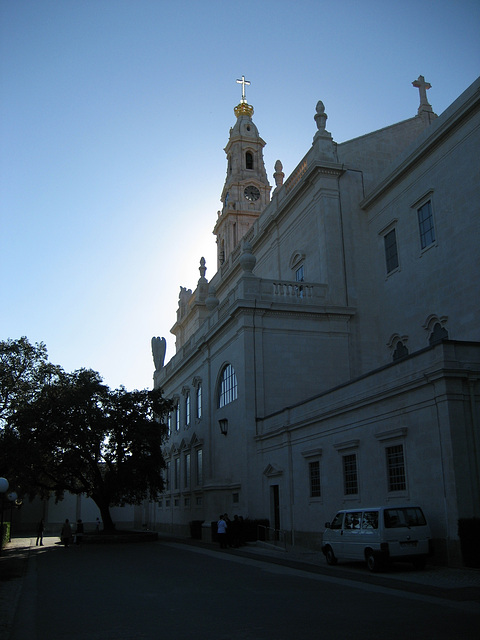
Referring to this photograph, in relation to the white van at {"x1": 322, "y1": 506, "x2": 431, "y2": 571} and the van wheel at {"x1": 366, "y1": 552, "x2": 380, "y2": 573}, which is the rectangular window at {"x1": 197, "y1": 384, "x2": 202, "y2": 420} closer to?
the white van at {"x1": 322, "y1": 506, "x2": 431, "y2": 571}

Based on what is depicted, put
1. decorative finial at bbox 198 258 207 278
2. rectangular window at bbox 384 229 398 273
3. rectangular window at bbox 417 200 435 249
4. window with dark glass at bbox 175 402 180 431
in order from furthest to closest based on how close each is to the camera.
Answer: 1. decorative finial at bbox 198 258 207 278
2. window with dark glass at bbox 175 402 180 431
3. rectangular window at bbox 384 229 398 273
4. rectangular window at bbox 417 200 435 249

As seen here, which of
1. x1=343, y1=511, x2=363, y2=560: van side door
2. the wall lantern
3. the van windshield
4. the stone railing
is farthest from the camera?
the wall lantern

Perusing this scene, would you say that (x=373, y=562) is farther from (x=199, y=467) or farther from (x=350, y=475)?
(x=199, y=467)

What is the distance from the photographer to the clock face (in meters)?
58.1

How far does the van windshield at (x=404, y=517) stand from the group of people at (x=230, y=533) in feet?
36.4

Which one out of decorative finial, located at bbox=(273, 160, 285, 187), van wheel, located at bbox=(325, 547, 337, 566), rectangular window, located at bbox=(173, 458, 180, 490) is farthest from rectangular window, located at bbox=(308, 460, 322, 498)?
decorative finial, located at bbox=(273, 160, 285, 187)

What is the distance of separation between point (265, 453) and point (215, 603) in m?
15.8

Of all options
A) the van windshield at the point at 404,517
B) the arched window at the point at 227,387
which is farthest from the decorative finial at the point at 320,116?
the van windshield at the point at 404,517

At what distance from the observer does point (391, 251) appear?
29.6 metres

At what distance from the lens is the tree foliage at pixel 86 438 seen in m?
32.3

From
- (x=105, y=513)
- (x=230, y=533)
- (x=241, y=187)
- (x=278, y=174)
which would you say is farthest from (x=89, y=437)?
(x=241, y=187)

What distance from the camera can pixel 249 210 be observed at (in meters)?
57.5

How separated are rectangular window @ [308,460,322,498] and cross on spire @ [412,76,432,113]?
22.6 metres

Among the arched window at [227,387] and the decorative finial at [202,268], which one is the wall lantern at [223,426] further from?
the decorative finial at [202,268]
